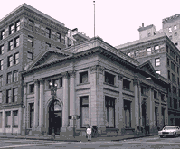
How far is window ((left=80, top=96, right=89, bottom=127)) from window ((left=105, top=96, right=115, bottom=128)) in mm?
2842

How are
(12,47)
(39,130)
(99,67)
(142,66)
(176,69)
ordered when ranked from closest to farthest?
(99,67), (39,130), (142,66), (12,47), (176,69)

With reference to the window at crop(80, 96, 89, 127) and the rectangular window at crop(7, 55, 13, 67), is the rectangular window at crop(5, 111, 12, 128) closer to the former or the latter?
the rectangular window at crop(7, 55, 13, 67)

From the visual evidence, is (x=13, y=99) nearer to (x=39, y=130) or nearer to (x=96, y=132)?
(x=39, y=130)

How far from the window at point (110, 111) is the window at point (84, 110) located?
2.84 m

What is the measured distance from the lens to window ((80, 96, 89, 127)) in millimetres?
31278

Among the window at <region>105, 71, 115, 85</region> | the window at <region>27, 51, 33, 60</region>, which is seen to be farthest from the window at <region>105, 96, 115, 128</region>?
the window at <region>27, 51, 33, 60</region>

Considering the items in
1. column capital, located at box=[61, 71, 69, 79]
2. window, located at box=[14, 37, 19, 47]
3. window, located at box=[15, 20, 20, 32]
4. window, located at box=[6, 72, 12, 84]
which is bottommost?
column capital, located at box=[61, 71, 69, 79]

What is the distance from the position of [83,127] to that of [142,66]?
1758 cm

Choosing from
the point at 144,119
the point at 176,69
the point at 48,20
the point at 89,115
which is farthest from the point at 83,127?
the point at 176,69

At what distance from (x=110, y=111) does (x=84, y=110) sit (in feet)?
13.3

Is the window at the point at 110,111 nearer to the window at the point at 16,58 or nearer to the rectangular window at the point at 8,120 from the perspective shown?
the window at the point at 16,58

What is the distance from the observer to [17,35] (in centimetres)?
4425

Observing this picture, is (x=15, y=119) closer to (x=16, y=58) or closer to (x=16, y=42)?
(x=16, y=58)

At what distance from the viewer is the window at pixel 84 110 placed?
1231 inches
